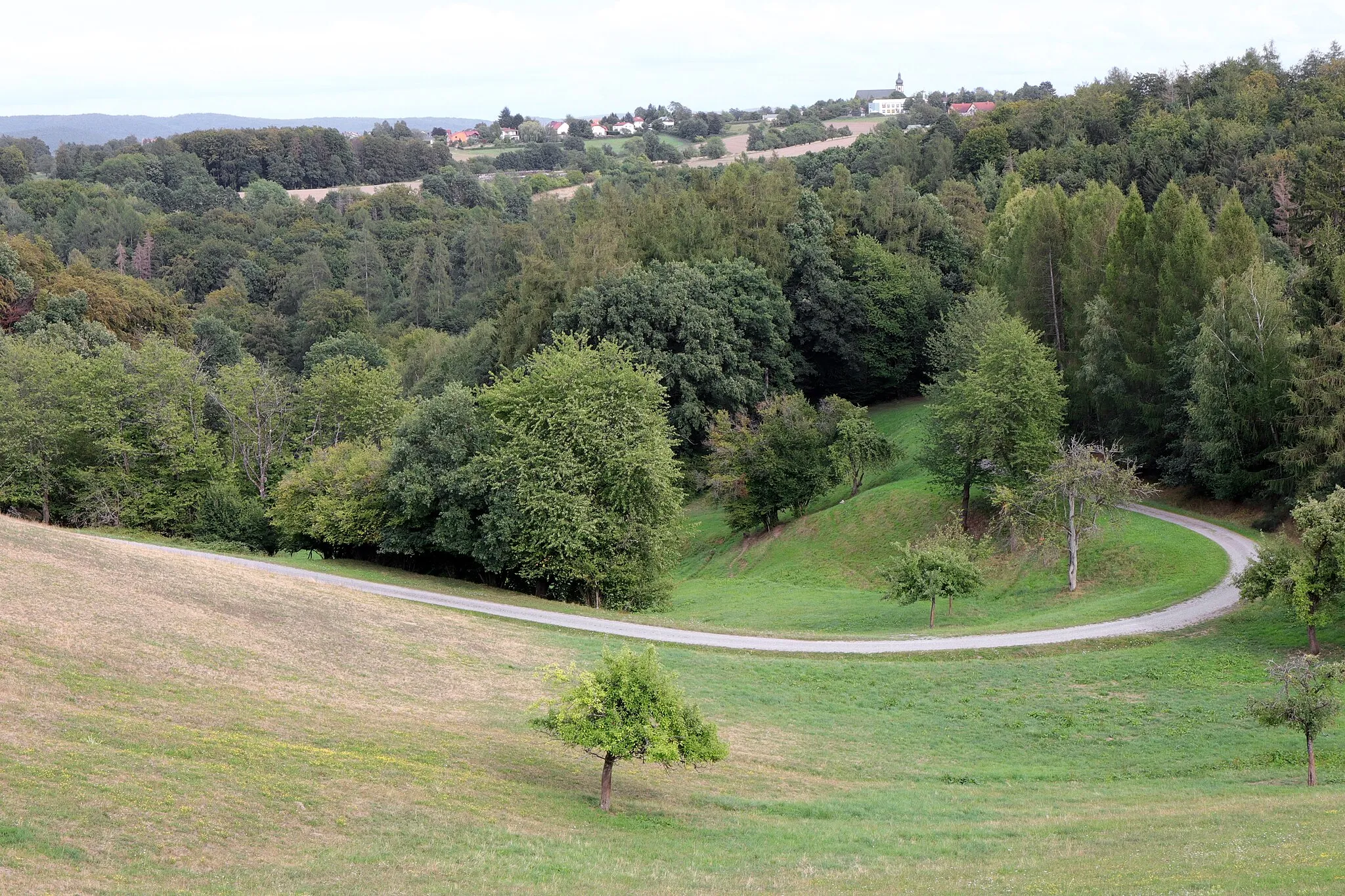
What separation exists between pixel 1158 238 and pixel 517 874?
53000 millimetres

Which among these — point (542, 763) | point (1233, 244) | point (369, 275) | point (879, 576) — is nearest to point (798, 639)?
point (879, 576)

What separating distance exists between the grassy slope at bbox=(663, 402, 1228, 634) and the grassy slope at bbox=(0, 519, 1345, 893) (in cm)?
661

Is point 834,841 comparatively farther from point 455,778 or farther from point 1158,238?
point 1158,238

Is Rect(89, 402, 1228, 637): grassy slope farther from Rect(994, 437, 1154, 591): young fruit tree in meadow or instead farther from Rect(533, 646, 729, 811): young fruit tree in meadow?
Rect(533, 646, 729, 811): young fruit tree in meadow

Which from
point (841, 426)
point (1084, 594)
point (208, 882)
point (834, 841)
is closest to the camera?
point (208, 882)

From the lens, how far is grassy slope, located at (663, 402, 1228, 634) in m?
41.0

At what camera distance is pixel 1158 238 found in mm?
57812

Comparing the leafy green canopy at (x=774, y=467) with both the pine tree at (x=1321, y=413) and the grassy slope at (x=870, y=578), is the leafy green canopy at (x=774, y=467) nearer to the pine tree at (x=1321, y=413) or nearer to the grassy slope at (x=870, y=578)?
the grassy slope at (x=870, y=578)

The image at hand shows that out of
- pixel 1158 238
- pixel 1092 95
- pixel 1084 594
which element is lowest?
pixel 1084 594

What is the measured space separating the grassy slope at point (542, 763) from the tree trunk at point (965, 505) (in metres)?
18.9

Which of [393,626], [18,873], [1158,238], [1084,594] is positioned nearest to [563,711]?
[18,873]

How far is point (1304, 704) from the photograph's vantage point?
860 inches

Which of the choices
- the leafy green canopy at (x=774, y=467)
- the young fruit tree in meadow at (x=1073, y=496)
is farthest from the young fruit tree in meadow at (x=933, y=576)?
the leafy green canopy at (x=774, y=467)

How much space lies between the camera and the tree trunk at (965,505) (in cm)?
5367
